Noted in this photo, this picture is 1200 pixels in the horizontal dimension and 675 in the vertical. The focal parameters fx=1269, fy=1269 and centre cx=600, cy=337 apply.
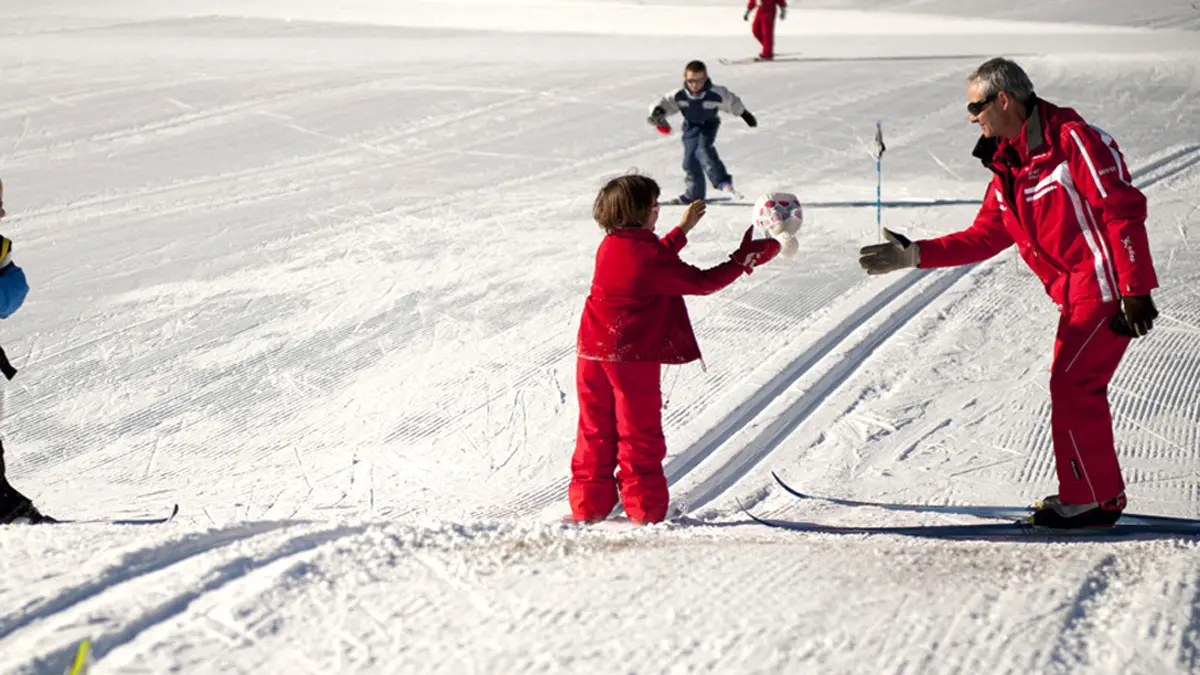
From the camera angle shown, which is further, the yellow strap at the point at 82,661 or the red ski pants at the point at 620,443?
the red ski pants at the point at 620,443

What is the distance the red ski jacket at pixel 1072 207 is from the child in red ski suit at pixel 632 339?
0.89m

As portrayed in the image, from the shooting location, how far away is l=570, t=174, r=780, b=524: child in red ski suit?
4.62m

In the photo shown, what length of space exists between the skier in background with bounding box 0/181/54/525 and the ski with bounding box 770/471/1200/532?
3.01 metres

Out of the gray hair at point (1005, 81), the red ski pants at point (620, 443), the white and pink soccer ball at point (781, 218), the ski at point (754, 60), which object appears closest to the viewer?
the gray hair at point (1005, 81)

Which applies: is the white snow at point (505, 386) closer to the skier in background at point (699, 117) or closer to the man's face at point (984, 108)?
the skier in background at point (699, 117)

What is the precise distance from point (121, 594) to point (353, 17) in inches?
961

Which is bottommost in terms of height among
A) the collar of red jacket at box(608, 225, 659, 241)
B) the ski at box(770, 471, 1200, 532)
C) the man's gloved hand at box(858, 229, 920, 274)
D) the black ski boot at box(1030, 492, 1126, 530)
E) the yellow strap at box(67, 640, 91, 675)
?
the ski at box(770, 471, 1200, 532)

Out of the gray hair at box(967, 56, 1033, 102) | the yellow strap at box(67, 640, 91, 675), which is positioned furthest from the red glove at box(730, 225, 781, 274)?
the yellow strap at box(67, 640, 91, 675)

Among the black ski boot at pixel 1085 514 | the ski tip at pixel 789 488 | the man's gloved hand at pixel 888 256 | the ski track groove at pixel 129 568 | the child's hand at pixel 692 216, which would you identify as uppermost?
the child's hand at pixel 692 216

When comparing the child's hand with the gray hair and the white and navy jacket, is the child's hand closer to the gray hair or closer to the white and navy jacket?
the gray hair

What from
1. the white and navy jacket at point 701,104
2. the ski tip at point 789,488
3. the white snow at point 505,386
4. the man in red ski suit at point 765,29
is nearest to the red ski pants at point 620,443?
the white snow at point 505,386

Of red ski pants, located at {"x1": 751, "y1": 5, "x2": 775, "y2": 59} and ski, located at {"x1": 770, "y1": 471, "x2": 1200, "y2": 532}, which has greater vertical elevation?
red ski pants, located at {"x1": 751, "y1": 5, "x2": 775, "y2": 59}

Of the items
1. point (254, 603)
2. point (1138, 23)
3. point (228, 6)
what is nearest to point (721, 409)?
point (254, 603)

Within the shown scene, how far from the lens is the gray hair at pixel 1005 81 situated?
423 cm
